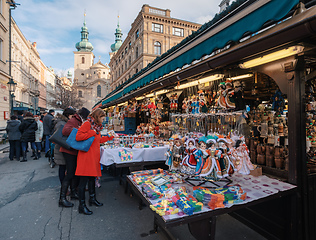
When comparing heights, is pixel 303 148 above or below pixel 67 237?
above

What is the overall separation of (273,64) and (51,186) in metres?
5.56

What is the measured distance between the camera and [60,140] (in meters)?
3.41

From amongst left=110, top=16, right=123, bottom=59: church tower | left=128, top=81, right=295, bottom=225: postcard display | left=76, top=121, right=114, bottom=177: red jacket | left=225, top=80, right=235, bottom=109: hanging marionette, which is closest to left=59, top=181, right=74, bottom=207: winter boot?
left=76, top=121, right=114, bottom=177: red jacket

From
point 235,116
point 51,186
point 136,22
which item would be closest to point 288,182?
point 235,116

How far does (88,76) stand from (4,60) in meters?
51.6

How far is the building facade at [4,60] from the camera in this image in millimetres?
13219

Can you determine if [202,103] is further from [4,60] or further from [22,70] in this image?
[22,70]

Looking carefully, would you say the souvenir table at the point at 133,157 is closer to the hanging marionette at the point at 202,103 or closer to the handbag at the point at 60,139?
the handbag at the point at 60,139

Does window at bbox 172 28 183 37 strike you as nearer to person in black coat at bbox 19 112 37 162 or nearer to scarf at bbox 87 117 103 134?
person in black coat at bbox 19 112 37 162

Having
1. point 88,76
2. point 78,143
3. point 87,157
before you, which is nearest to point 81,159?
point 87,157

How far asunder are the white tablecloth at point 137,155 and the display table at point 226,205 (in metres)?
0.94

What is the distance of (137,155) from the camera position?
4.10 metres

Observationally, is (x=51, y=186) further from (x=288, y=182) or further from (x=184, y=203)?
(x=288, y=182)

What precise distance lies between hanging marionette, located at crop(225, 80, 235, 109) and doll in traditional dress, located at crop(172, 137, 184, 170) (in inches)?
42.9
